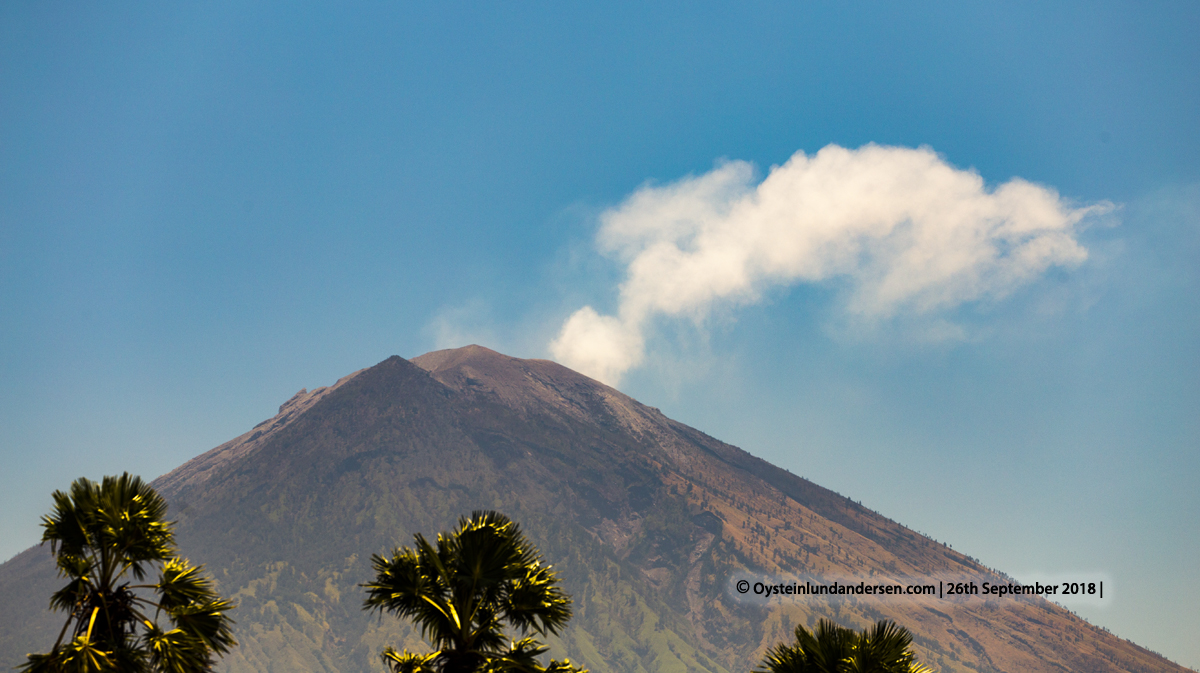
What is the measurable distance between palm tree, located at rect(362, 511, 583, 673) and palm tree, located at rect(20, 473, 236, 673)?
4.17 m

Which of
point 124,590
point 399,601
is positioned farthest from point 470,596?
point 124,590

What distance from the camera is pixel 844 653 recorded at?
21.3m

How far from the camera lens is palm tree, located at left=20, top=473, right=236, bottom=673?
1953cm

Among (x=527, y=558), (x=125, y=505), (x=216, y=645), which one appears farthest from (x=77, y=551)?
(x=527, y=558)

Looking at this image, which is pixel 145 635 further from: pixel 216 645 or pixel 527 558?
pixel 527 558

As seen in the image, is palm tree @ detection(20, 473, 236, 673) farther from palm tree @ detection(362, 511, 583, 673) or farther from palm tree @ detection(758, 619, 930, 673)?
palm tree @ detection(758, 619, 930, 673)

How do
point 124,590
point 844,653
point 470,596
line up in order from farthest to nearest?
point 844,653 → point 470,596 → point 124,590

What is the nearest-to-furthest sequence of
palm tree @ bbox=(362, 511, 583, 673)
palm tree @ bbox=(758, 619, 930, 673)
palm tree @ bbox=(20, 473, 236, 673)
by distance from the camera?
palm tree @ bbox=(20, 473, 236, 673), palm tree @ bbox=(362, 511, 583, 673), palm tree @ bbox=(758, 619, 930, 673)

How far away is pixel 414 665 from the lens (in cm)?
2094

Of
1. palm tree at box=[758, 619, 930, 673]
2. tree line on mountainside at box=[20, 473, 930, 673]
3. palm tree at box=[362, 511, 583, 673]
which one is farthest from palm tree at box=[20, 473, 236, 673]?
palm tree at box=[758, 619, 930, 673]

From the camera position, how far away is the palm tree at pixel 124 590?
19531 mm

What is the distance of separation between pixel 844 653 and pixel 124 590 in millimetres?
18355

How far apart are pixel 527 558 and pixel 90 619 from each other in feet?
34.7

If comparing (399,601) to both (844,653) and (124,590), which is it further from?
(844,653)
